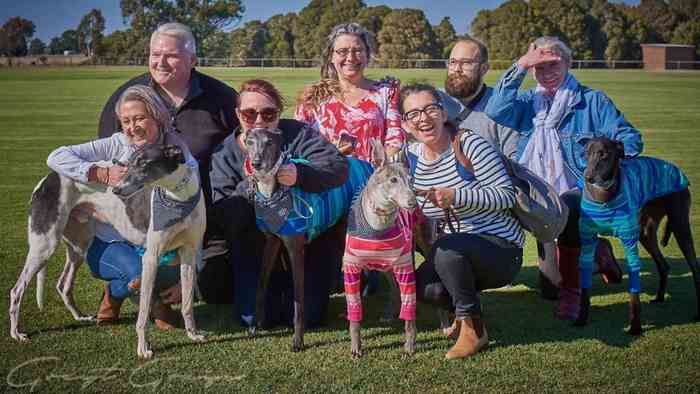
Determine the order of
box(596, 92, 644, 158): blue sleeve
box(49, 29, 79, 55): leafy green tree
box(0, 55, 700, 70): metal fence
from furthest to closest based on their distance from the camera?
1. box(49, 29, 79, 55): leafy green tree
2. box(0, 55, 700, 70): metal fence
3. box(596, 92, 644, 158): blue sleeve

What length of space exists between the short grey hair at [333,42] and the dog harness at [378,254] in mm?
1770

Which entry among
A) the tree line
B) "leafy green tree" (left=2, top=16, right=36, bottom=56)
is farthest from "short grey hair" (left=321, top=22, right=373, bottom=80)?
"leafy green tree" (left=2, top=16, right=36, bottom=56)

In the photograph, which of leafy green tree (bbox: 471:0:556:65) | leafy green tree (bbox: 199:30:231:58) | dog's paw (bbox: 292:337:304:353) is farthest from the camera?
leafy green tree (bbox: 199:30:231:58)

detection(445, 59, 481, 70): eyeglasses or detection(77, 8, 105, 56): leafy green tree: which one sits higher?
detection(77, 8, 105, 56): leafy green tree

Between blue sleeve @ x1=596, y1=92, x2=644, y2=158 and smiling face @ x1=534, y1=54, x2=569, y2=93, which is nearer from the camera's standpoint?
blue sleeve @ x1=596, y1=92, x2=644, y2=158

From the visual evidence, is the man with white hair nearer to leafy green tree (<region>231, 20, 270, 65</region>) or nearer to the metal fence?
the metal fence

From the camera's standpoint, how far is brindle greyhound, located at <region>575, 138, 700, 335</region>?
4812mm

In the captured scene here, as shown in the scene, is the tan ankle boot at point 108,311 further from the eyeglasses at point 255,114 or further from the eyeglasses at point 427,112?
the eyeglasses at point 427,112

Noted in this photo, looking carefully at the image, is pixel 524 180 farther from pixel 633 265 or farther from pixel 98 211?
pixel 98 211

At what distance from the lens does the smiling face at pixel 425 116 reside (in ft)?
14.6

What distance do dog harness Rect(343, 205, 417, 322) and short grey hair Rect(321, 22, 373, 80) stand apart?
1770 mm

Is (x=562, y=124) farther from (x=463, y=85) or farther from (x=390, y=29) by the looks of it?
(x=390, y=29)

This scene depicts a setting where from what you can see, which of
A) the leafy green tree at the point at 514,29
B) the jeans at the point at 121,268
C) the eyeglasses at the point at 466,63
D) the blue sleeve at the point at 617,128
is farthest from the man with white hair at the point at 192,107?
the leafy green tree at the point at 514,29
